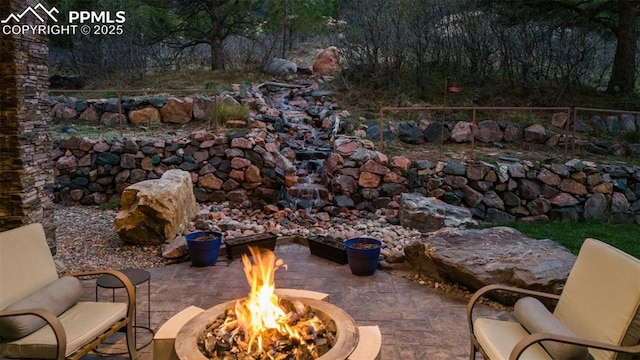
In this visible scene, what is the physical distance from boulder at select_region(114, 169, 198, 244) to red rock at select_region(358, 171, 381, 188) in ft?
9.38

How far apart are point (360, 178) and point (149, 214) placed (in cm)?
326

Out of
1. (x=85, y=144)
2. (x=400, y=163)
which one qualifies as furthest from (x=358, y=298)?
(x=85, y=144)

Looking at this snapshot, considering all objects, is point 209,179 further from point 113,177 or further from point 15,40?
point 15,40

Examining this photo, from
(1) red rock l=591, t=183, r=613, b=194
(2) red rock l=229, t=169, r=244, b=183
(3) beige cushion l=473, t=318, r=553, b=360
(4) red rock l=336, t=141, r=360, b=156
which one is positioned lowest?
(3) beige cushion l=473, t=318, r=553, b=360

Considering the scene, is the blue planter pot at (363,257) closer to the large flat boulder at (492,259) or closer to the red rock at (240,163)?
the large flat boulder at (492,259)

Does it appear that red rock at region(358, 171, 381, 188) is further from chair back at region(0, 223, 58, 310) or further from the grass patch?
chair back at region(0, 223, 58, 310)

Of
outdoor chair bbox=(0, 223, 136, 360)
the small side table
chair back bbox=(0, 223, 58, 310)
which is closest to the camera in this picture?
outdoor chair bbox=(0, 223, 136, 360)

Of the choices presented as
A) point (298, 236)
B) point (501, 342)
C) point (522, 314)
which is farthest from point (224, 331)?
point (298, 236)

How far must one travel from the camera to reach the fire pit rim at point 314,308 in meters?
2.61

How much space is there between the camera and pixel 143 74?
11.9 metres

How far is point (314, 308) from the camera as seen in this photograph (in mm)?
3166

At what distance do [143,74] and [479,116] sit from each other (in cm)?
798

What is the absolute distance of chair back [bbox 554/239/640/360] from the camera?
2.49m

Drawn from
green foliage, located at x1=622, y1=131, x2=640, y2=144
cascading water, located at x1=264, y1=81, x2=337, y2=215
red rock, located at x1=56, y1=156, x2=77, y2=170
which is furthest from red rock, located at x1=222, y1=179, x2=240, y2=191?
green foliage, located at x1=622, y1=131, x2=640, y2=144
